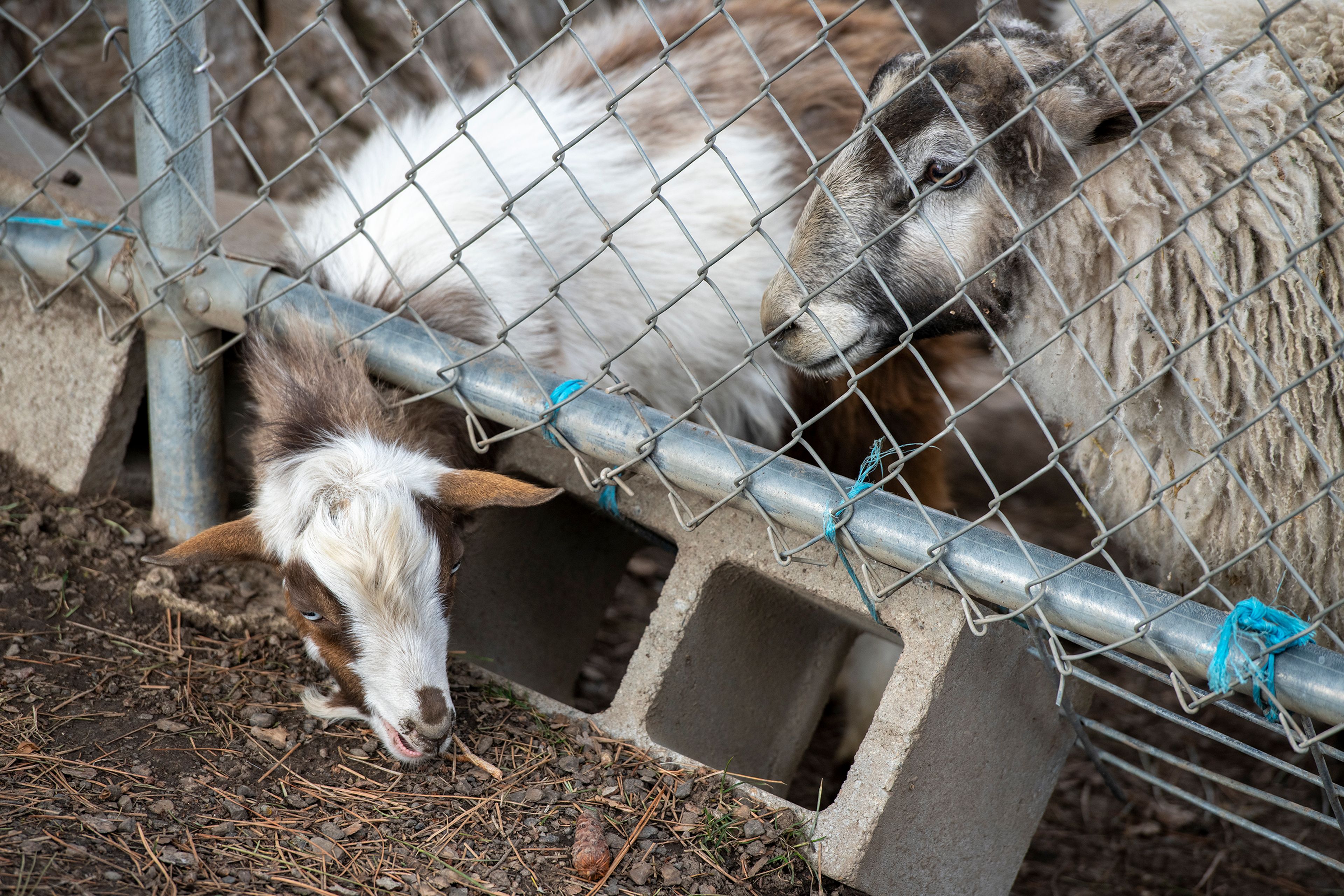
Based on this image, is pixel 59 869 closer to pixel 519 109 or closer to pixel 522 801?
pixel 522 801

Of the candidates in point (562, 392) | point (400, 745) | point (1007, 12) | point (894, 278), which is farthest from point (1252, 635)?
point (400, 745)

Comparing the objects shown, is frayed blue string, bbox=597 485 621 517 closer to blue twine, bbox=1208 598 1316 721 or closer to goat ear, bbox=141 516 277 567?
goat ear, bbox=141 516 277 567

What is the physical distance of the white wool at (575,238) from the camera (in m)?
3.11

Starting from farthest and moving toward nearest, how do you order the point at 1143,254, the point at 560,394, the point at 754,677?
the point at 754,677 < the point at 560,394 < the point at 1143,254

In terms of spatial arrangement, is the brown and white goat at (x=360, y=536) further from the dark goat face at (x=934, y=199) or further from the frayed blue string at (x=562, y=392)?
the dark goat face at (x=934, y=199)

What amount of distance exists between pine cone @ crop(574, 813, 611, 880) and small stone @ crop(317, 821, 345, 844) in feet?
1.57

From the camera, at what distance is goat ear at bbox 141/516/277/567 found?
2.50 metres

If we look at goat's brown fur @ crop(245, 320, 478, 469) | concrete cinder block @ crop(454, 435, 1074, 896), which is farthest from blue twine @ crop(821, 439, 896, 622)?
goat's brown fur @ crop(245, 320, 478, 469)

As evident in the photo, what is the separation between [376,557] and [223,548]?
0.45 metres

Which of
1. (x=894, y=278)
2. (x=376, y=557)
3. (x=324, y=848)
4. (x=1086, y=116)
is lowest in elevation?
(x=324, y=848)

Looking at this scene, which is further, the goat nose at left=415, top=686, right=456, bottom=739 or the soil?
the goat nose at left=415, top=686, right=456, bottom=739

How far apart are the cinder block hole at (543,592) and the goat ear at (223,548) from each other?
2.05 ft

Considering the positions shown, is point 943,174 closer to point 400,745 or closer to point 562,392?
point 562,392

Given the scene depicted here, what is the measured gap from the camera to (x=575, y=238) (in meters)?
3.38
